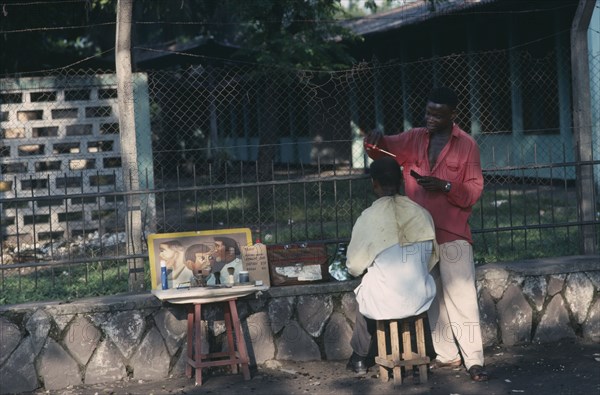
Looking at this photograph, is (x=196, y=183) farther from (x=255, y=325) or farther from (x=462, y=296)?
(x=462, y=296)

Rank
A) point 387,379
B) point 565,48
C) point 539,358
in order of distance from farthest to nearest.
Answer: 1. point 565,48
2. point 539,358
3. point 387,379

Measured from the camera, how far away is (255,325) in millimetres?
6668

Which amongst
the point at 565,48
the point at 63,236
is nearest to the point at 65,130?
the point at 63,236

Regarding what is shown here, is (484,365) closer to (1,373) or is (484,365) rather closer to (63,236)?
(1,373)

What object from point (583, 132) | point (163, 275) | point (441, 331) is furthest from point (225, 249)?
point (583, 132)

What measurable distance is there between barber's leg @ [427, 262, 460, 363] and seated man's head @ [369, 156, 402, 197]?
0.85 metres

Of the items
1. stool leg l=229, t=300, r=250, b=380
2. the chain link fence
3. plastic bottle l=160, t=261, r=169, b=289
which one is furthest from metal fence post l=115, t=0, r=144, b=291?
stool leg l=229, t=300, r=250, b=380

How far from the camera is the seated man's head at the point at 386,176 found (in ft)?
19.2

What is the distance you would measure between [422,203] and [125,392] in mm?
2261

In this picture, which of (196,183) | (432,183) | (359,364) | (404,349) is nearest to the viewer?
(432,183)

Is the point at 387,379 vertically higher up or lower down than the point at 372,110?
lower down

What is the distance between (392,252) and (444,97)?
1026 millimetres

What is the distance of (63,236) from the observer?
10.5m

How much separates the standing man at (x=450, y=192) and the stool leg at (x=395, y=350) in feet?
1.54
